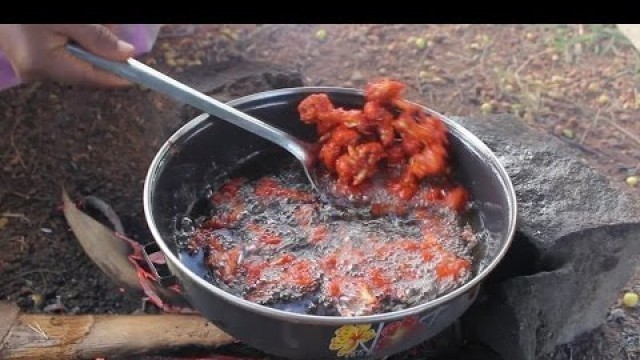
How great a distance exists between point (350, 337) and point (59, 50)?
142 centimetres

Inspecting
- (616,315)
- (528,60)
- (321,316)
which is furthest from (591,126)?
(321,316)

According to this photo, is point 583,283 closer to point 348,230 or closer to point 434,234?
point 434,234

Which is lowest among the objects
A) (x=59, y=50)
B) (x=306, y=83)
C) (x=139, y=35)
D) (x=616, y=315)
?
(x=616, y=315)

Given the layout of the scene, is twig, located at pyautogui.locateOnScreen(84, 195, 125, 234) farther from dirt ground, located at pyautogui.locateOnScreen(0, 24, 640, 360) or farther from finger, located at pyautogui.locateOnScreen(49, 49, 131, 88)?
finger, located at pyautogui.locateOnScreen(49, 49, 131, 88)

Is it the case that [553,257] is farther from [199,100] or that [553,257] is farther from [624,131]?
[624,131]

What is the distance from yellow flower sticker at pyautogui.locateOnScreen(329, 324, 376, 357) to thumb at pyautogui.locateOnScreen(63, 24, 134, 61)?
1.15m

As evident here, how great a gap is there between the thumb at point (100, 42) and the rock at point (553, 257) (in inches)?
52.4

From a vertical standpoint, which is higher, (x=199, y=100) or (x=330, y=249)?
(x=199, y=100)

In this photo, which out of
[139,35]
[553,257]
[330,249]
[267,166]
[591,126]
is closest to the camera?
[330,249]

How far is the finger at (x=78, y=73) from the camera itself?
2.53 metres

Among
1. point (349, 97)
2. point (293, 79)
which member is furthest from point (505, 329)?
point (293, 79)

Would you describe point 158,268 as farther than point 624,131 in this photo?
No

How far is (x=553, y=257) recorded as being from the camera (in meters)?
2.37

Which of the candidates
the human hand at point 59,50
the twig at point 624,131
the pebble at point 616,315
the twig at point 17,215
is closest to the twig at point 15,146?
the twig at point 17,215
